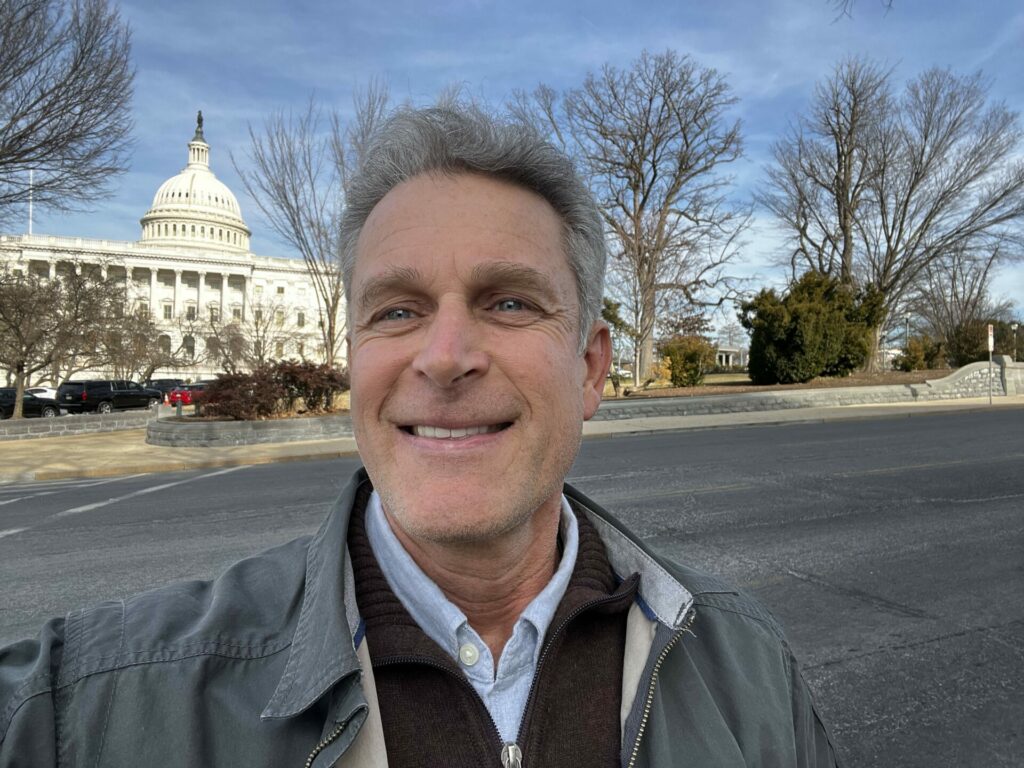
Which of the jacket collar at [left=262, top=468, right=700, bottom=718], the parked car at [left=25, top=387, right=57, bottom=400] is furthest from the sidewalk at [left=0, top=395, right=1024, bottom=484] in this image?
the parked car at [left=25, top=387, right=57, bottom=400]

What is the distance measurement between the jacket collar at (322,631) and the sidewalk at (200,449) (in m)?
13.8

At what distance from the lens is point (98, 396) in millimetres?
34000

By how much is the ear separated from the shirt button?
643 mm

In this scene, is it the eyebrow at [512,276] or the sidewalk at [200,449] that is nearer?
the eyebrow at [512,276]

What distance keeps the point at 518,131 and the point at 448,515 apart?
2.90 ft

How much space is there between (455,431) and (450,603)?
0.39 meters

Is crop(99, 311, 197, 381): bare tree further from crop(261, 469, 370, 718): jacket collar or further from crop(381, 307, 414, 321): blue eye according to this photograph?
crop(261, 469, 370, 718): jacket collar

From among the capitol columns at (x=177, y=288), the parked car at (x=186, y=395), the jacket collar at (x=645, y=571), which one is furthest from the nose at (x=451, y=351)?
the capitol columns at (x=177, y=288)

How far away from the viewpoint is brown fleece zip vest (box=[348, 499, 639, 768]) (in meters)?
1.38

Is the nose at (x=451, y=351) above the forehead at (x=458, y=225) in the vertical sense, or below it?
below

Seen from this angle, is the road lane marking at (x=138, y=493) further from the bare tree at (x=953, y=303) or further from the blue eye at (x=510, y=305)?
the bare tree at (x=953, y=303)

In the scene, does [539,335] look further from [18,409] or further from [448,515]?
[18,409]

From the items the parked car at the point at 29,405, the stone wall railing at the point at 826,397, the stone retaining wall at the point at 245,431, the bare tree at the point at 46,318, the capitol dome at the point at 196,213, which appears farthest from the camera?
the capitol dome at the point at 196,213

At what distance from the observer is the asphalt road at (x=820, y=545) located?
3.79 meters
